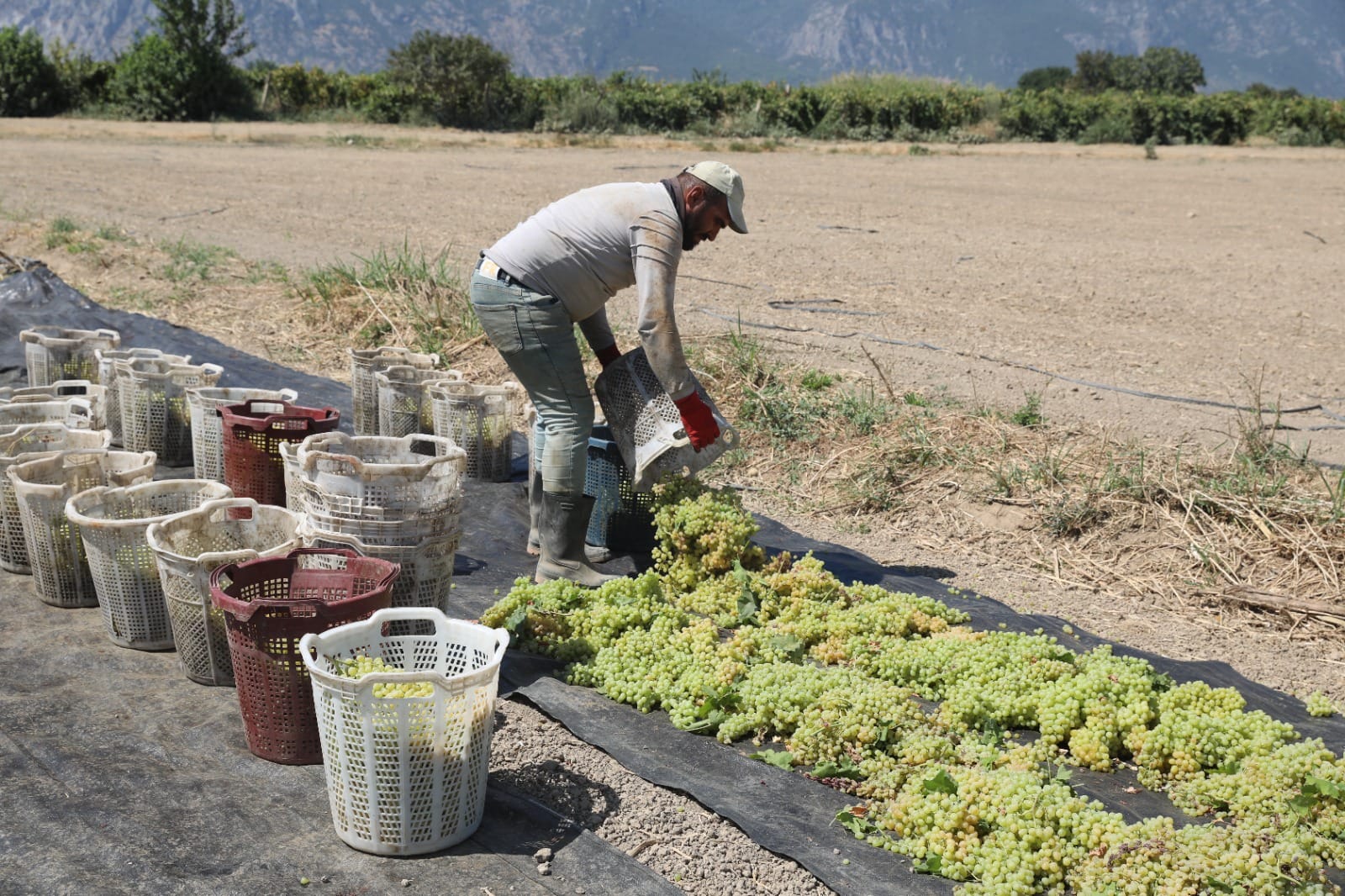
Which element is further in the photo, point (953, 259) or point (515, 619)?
point (953, 259)

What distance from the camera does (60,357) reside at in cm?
630

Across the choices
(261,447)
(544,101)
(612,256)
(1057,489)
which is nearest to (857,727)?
(612,256)

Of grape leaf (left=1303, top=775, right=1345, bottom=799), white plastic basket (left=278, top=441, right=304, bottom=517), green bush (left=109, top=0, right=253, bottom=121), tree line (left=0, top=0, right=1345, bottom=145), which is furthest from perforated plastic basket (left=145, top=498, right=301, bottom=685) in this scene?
green bush (left=109, top=0, right=253, bottom=121)

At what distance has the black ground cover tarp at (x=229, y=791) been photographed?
106 inches

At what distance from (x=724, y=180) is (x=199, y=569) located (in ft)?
6.82

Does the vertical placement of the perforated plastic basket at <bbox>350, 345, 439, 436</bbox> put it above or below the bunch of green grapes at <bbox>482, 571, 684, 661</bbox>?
above

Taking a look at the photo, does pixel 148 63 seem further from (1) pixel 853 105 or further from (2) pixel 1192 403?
(2) pixel 1192 403

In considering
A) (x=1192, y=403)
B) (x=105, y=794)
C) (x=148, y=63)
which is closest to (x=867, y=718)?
(x=105, y=794)

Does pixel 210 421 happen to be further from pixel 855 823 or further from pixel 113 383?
pixel 855 823

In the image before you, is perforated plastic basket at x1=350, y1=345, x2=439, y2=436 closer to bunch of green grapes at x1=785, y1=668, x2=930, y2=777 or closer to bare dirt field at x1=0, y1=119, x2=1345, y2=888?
bare dirt field at x1=0, y1=119, x2=1345, y2=888

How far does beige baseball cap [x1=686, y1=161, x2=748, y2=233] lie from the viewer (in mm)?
3992

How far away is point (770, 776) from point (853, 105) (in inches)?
1275

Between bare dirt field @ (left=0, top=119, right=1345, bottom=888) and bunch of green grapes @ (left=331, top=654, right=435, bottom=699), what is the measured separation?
2.85m

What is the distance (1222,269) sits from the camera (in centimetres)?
1274
